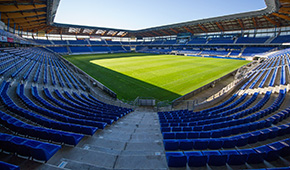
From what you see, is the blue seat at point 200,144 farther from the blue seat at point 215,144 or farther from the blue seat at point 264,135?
the blue seat at point 264,135


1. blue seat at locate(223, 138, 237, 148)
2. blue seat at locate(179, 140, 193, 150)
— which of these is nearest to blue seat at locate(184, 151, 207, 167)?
blue seat at locate(179, 140, 193, 150)

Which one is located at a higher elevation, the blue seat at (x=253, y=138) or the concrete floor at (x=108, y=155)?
the blue seat at (x=253, y=138)

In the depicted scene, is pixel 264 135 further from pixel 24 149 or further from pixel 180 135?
pixel 24 149

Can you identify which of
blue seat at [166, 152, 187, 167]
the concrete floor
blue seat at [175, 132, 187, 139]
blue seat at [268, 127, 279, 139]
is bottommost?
the concrete floor

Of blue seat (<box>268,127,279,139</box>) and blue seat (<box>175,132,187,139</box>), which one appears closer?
blue seat (<box>268,127,279,139</box>)

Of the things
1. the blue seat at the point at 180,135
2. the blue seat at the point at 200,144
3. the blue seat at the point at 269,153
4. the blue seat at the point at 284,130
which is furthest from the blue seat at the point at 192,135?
the blue seat at the point at 284,130

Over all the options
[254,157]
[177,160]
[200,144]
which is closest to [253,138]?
[254,157]

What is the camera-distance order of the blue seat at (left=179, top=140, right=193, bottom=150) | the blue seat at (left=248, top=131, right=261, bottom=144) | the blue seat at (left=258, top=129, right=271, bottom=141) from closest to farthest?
the blue seat at (left=179, top=140, right=193, bottom=150), the blue seat at (left=248, top=131, right=261, bottom=144), the blue seat at (left=258, top=129, right=271, bottom=141)

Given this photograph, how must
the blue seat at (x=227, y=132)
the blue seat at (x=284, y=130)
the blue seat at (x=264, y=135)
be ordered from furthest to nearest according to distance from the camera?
the blue seat at (x=227, y=132) < the blue seat at (x=284, y=130) < the blue seat at (x=264, y=135)

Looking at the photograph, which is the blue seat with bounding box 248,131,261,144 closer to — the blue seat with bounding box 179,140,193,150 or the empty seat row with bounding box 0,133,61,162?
the blue seat with bounding box 179,140,193,150

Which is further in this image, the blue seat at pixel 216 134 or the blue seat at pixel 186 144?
the blue seat at pixel 216 134

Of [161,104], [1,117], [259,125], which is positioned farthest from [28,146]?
[161,104]

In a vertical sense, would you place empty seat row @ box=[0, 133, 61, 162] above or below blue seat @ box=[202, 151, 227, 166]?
above

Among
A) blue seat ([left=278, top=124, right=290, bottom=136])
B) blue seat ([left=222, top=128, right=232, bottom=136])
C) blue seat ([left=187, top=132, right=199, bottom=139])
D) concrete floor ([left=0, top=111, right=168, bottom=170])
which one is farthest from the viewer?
blue seat ([left=222, top=128, right=232, bottom=136])
